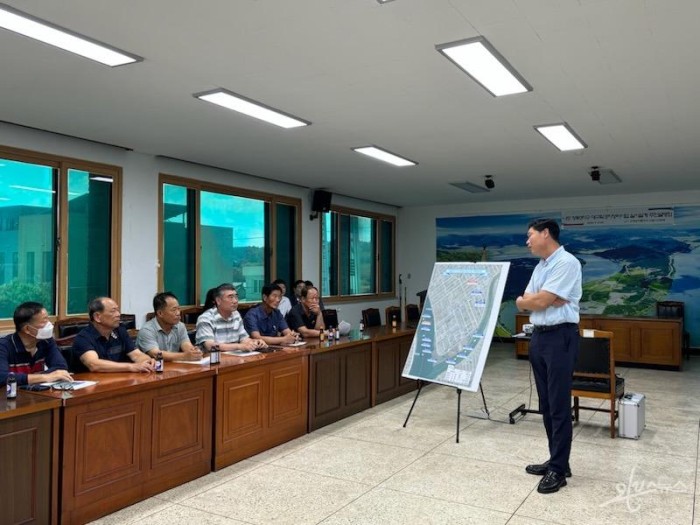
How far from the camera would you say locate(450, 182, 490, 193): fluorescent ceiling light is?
9.18 metres

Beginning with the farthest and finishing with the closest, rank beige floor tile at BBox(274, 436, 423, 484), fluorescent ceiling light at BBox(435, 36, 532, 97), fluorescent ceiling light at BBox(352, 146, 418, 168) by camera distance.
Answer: fluorescent ceiling light at BBox(352, 146, 418, 168), beige floor tile at BBox(274, 436, 423, 484), fluorescent ceiling light at BBox(435, 36, 532, 97)

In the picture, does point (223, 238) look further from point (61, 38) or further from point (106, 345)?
point (61, 38)

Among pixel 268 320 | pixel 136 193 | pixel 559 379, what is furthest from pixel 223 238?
pixel 559 379

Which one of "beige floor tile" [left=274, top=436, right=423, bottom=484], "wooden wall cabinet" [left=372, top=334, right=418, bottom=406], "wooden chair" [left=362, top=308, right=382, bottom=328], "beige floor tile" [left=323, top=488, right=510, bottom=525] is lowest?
"beige floor tile" [left=274, top=436, right=423, bottom=484]

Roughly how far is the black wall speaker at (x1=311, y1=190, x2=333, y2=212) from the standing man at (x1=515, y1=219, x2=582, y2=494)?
6345mm

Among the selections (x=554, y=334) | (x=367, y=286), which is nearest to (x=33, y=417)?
(x=554, y=334)

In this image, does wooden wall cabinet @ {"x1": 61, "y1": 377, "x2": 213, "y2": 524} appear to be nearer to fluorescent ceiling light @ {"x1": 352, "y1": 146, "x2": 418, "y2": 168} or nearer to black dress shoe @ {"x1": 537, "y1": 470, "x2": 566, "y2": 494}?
black dress shoe @ {"x1": 537, "y1": 470, "x2": 566, "y2": 494}

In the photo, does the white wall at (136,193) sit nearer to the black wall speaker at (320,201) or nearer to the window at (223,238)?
the window at (223,238)

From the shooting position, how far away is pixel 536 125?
18.1 ft

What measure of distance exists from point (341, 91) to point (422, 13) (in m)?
1.43

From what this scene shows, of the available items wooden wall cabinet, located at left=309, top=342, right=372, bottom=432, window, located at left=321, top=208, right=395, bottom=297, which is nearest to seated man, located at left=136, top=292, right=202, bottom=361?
wooden wall cabinet, located at left=309, top=342, right=372, bottom=432

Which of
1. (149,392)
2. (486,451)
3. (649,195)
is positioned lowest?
(486,451)

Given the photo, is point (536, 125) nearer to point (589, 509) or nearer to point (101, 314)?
point (589, 509)

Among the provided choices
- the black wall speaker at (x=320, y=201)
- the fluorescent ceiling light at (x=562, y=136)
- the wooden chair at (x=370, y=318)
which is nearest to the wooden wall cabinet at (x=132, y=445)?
the fluorescent ceiling light at (x=562, y=136)
